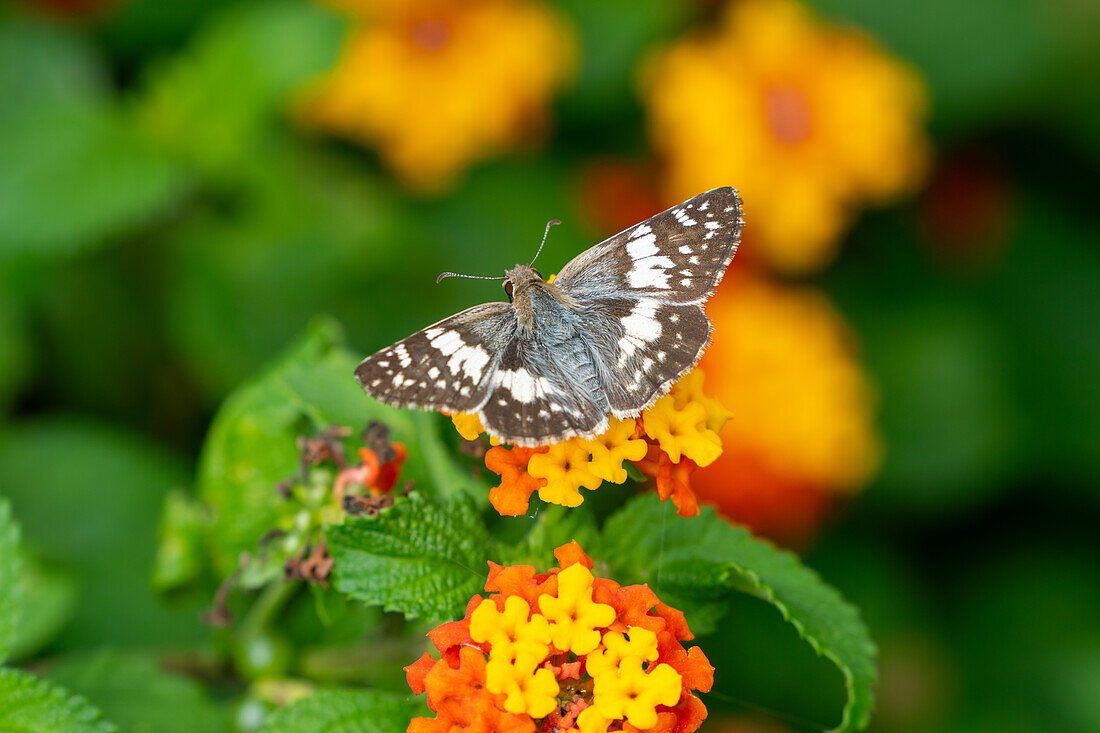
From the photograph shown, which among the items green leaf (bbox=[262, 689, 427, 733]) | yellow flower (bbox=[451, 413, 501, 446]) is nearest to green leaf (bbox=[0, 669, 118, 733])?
green leaf (bbox=[262, 689, 427, 733])

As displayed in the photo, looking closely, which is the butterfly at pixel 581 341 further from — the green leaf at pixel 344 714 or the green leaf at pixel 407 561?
the green leaf at pixel 344 714

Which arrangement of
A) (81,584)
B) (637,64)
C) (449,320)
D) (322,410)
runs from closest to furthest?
(449,320), (322,410), (81,584), (637,64)

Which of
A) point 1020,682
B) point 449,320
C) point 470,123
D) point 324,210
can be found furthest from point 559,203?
point 1020,682

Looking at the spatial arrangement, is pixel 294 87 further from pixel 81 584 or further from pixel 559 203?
pixel 81 584

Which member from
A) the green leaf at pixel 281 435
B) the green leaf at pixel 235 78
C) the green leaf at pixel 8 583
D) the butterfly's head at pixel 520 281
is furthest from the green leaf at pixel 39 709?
the green leaf at pixel 235 78

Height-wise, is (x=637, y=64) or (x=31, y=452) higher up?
(x=637, y=64)

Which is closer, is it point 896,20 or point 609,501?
point 609,501

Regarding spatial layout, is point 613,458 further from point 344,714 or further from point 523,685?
point 344,714
